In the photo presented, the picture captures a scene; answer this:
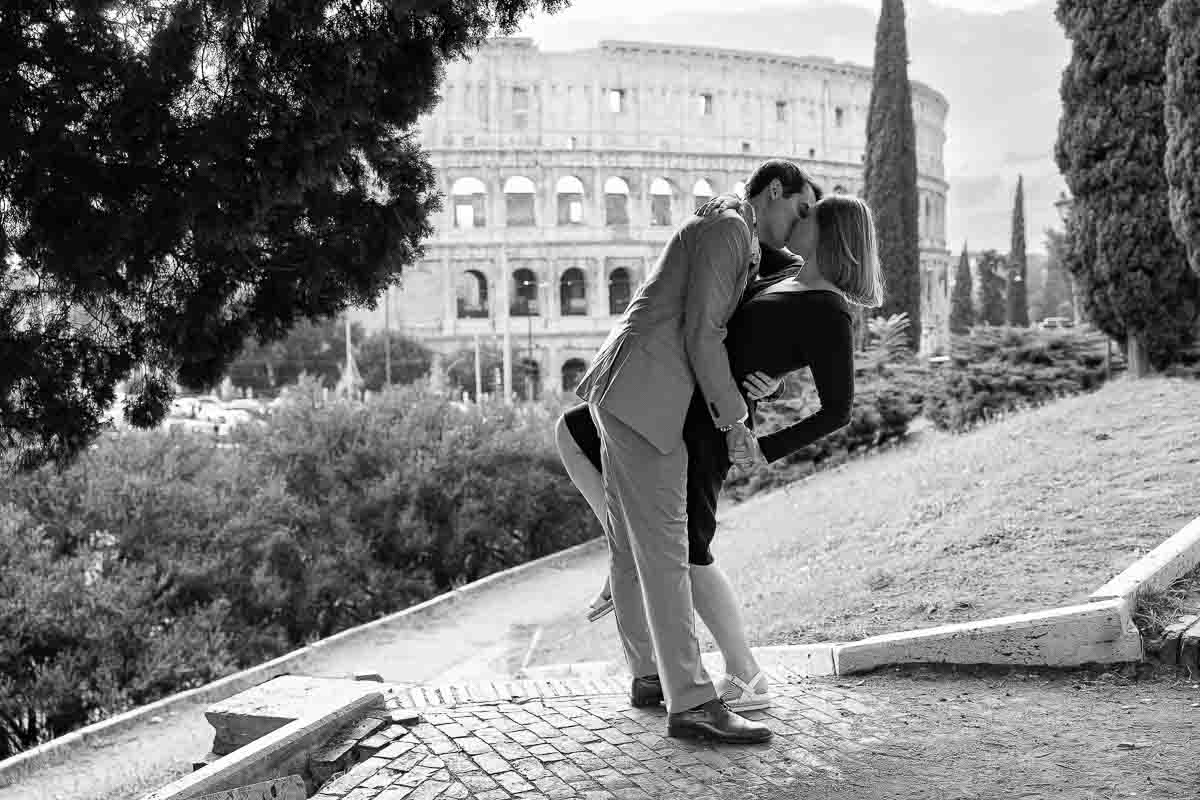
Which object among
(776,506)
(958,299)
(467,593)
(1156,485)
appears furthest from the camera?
(958,299)

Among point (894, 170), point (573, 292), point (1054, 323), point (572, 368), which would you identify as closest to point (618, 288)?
point (573, 292)

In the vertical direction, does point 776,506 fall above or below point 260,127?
below

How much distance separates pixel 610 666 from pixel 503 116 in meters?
54.8

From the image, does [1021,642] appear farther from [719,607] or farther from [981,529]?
[981,529]

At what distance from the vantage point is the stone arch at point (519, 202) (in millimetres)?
57088

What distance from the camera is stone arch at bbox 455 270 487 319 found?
56844 millimetres

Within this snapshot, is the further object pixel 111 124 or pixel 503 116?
pixel 503 116

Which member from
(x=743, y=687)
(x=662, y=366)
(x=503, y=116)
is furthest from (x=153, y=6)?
(x=503, y=116)

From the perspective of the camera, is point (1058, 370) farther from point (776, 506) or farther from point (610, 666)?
point (610, 666)

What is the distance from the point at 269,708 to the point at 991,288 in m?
68.9

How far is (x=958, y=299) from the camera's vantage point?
66125mm

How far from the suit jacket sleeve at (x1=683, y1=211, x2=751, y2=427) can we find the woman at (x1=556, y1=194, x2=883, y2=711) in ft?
0.31

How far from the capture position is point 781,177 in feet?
11.0

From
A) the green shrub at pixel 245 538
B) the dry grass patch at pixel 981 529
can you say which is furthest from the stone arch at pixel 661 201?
the dry grass patch at pixel 981 529
